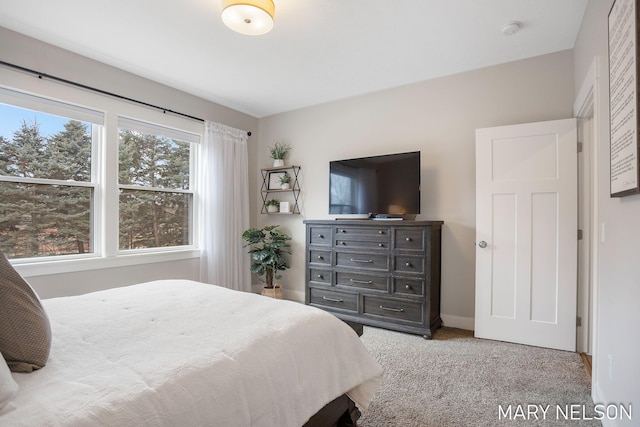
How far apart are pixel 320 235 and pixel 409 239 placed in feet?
3.51

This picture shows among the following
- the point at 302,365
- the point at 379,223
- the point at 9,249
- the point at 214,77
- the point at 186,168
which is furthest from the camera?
the point at 186,168

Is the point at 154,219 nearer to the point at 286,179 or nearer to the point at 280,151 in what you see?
the point at 286,179

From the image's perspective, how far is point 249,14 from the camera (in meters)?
2.06

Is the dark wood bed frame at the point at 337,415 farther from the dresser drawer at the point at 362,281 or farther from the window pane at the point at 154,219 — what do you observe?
the window pane at the point at 154,219

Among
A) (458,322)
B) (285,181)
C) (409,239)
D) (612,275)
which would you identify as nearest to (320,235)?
(409,239)

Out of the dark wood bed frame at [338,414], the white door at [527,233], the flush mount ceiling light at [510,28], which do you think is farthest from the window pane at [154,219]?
the flush mount ceiling light at [510,28]

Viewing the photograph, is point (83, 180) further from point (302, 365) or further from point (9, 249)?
point (302, 365)

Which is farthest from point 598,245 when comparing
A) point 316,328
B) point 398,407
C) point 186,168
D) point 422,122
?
point 186,168

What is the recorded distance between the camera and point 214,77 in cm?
354

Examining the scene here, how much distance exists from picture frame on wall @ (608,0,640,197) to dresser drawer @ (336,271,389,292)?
80.3 inches

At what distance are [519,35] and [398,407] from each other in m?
3.06

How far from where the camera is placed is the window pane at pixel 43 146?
268 centimetres

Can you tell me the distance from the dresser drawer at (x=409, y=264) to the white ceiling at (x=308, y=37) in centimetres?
196

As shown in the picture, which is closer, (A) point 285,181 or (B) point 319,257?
(B) point 319,257
